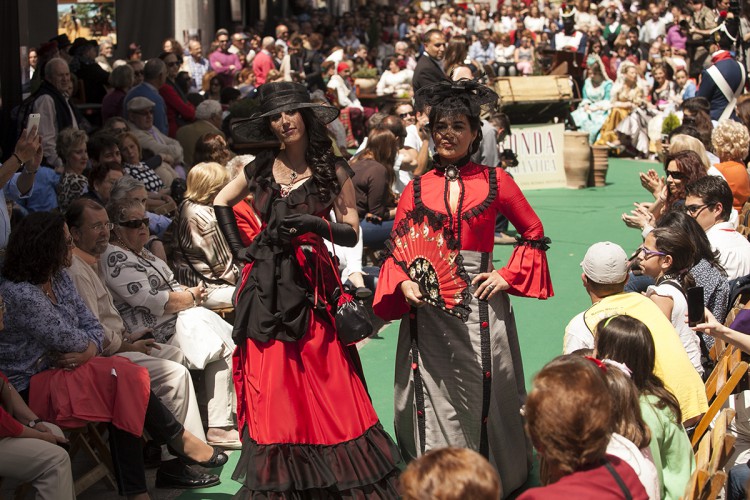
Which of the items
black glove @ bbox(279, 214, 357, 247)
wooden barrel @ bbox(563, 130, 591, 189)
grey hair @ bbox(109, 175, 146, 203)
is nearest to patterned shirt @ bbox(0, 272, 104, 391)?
grey hair @ bbox(109, 175, 146, 203)

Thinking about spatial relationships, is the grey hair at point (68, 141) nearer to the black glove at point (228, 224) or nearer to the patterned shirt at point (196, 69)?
the black glove at point (228, 224)

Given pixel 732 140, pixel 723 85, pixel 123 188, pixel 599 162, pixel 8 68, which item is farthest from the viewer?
pixel 599 162

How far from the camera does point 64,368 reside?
4445 mm

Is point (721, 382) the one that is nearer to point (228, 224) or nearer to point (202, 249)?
point (228, 224)

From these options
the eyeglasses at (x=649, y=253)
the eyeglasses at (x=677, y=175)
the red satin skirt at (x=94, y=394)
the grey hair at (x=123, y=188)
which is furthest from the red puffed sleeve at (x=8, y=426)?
the eyeglasses at (x=677, y=175)

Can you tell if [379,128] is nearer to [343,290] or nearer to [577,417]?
[343,290]

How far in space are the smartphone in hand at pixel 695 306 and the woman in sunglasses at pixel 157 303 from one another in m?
2.49

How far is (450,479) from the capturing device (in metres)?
2.38

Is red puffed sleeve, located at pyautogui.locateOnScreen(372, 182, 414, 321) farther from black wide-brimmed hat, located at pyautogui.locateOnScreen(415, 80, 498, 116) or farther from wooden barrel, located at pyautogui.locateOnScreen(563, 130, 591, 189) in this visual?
wooden barrel, located at pyautogui.locateOnScreen(563, 130, 591, 189)

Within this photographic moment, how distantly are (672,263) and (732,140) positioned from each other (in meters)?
2.91

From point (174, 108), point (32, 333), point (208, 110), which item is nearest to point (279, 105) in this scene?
point (32, 333)

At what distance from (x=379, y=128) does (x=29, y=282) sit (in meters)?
4.42

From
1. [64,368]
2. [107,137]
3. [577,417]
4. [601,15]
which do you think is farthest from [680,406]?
[601,15]

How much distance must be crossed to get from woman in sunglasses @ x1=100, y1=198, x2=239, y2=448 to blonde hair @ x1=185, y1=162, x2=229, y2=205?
72 cm
